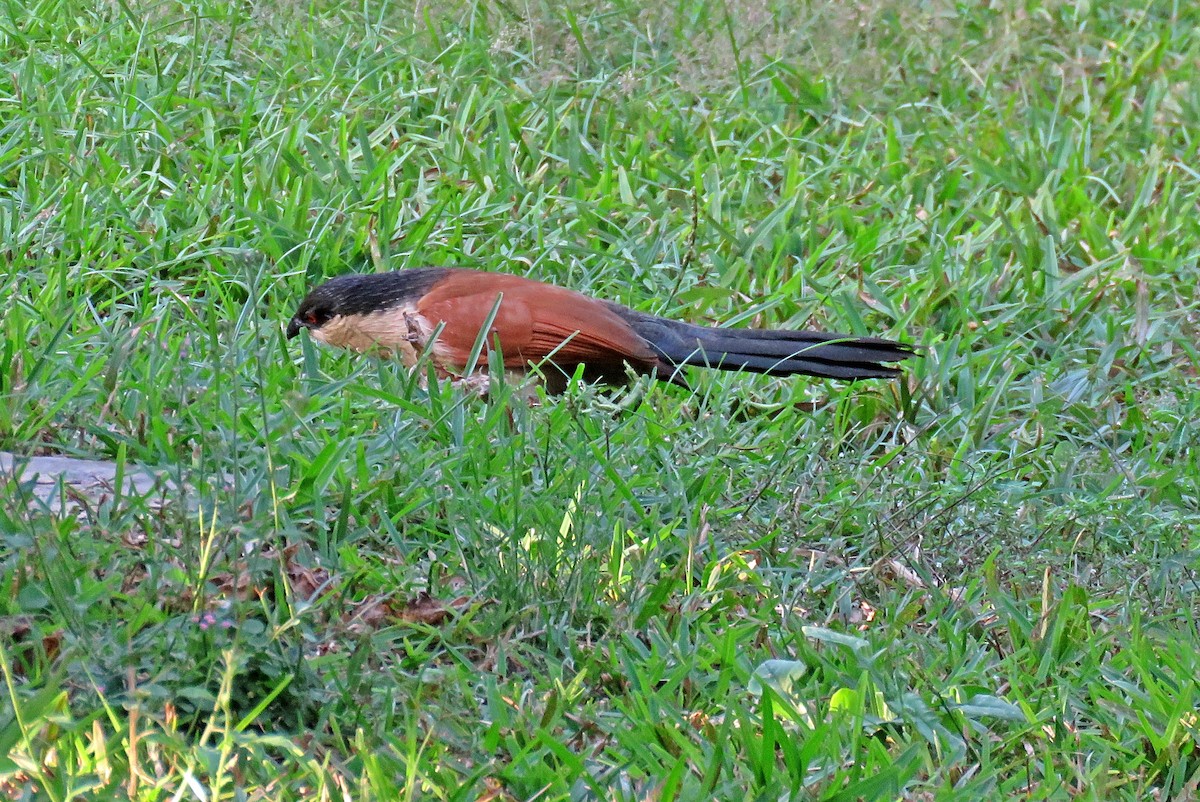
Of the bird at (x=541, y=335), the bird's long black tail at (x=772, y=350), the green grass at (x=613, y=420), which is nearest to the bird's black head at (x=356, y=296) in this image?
the bird at (x=541, y=335)

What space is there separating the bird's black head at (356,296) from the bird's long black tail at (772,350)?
0.74m

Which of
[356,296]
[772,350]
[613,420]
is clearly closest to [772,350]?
[772,350]

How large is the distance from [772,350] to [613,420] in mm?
695

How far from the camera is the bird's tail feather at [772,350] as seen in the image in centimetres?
514

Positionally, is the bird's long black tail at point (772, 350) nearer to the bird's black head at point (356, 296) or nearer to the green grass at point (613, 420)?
the green grass at point (613, 420)

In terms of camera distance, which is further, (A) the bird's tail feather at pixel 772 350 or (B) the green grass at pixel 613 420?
(A) the bird's tail feather at pixel 772 350

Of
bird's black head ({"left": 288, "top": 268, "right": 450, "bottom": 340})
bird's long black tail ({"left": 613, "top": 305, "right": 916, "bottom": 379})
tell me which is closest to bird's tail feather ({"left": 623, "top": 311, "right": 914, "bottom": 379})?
bird's long black tail ({"left": 613, "top": 305, "right": 916, "bottom": 379})

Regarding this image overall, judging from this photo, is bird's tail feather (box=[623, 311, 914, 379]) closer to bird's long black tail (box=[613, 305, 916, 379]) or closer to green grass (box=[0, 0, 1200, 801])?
bird's long black tail (box=[613, 305, 916, 379])

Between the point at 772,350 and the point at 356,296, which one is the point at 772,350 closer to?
the point at 772,350

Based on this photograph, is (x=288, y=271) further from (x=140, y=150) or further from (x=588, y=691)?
(x=588, y=691)

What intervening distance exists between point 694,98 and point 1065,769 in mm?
4782

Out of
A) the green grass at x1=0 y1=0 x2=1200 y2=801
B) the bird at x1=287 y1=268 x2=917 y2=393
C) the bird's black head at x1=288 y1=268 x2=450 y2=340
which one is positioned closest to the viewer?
the green grass at x1=0 y1=0 x2=1200 y2=801

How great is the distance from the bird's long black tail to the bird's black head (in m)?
0.74

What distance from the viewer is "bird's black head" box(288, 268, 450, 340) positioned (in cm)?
527
